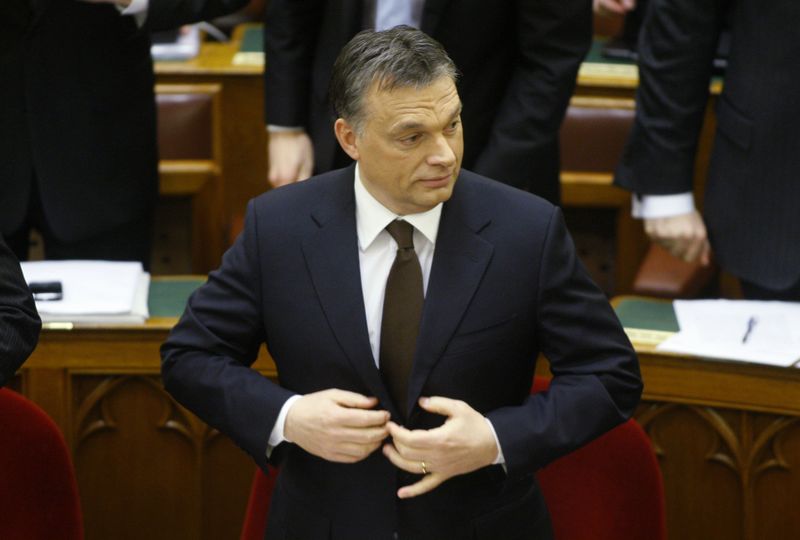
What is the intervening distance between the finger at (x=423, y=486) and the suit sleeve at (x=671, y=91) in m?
1.06

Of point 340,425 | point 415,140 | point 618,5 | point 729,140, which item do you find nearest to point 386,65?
point 415,140

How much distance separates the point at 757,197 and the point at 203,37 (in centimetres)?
200

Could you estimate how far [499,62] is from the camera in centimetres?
269

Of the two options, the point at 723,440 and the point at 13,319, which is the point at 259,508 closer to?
the point at 13,319

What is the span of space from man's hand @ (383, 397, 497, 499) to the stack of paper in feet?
2.74

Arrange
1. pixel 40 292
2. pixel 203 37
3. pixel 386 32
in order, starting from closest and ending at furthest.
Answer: pixel 386 32 < pixel 40 292 < pixel 203 37

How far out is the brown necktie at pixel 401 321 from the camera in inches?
74.4

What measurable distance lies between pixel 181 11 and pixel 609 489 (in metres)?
1.17

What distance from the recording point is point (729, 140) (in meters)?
2.63

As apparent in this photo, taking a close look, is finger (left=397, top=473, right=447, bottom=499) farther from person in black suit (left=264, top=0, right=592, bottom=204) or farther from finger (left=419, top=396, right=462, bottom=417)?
person in black suit (left=264, top=0, right=592, bottom=204)

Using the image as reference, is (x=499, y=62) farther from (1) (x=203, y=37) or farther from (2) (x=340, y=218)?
(1) (x=203, y=37)

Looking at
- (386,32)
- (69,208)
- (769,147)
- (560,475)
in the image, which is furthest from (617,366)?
(69,208)

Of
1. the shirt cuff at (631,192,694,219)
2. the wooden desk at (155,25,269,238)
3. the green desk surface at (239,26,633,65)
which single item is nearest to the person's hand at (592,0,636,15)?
the green desk surface at (239,26,633,65)

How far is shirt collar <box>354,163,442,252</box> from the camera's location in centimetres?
191
